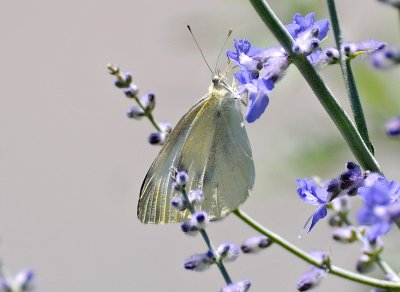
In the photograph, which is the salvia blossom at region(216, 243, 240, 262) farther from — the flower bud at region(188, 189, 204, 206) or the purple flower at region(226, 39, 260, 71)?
the purple flower at region(226, 39, 260, 71)

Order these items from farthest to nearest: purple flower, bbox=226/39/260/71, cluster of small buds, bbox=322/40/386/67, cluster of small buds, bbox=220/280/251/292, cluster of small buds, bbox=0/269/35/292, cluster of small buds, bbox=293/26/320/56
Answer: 1. purple flower, bbox=226/39/260/71
2. cluster of small buds, bbox=322/40/386/67
3. cluster of small buds, bbox=293/26/320/56
4. cluster of small buds, bbox=220/280/251/292
5. cluster of small buds, bbox=0/269/35/292

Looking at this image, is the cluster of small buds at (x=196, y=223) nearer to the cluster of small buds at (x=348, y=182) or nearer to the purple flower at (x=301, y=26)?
the cluster of small buds at (x=348, y=182)

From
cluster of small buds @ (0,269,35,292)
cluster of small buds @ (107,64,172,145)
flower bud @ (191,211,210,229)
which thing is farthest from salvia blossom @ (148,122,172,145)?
cluster of small buds @ (0,269,35,292)

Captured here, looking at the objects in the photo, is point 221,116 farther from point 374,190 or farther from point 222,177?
point 374,190

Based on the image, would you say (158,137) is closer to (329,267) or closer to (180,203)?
(180,203)

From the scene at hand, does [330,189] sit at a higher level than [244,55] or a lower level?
lower

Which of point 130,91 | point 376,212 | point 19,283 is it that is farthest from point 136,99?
point 376,212

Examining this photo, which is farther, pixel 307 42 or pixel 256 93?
pixel 256 93
